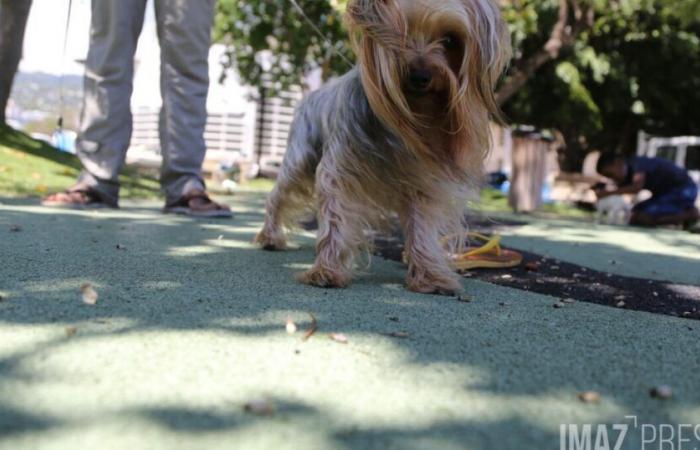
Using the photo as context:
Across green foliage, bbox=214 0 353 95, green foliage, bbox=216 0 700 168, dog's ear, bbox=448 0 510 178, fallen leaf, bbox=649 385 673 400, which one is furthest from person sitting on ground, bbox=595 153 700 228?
fallen leaf, bbox=649 385 673 400

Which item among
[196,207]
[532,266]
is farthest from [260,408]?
[196,207]

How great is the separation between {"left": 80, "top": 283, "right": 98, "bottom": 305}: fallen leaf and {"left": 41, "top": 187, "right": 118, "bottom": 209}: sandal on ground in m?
2.95

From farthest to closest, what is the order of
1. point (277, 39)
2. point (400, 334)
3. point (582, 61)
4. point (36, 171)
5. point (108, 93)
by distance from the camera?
1. point (582, 61)
2. point (277, 39)
3. point (36, 171)
4. point (108, 93)
5. point (400, 334)

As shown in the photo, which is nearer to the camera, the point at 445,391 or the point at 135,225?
the point at 445,391

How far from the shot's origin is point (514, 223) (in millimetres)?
7629

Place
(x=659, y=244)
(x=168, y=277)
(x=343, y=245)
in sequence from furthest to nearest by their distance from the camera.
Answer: (x=659, y=244), (x=343, y=245), (x=168, y=277)

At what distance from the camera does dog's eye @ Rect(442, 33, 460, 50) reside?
2742 millimetres

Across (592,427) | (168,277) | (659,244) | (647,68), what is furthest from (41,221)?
(647,68)

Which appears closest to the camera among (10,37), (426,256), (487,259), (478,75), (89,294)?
(89,294)

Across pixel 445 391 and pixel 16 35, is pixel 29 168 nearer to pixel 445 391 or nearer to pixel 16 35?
pixel 16 35

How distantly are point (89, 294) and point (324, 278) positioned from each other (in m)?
0.96

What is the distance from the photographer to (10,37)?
28.0ft

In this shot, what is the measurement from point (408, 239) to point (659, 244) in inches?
150

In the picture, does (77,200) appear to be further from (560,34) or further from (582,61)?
(582,61)
